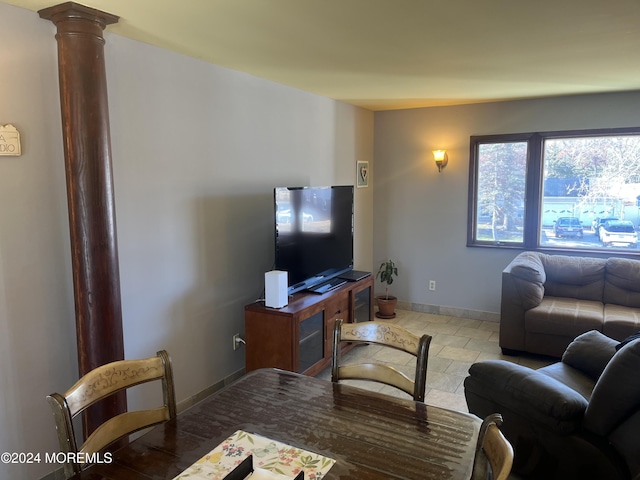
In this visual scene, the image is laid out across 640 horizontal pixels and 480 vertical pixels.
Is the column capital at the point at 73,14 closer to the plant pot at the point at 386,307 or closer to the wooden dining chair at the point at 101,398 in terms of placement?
the wooden dining chair at the point at 101,398

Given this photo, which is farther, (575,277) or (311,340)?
(575,277)

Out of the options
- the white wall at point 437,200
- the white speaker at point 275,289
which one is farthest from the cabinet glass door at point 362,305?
the white wall at point 437,200

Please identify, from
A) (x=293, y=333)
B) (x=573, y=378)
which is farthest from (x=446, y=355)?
(x=293, y=333)

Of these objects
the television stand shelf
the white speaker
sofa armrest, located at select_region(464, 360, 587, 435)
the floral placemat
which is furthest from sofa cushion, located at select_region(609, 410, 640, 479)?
the white speaker

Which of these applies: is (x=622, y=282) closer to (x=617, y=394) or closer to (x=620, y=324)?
(x=620, y=324)

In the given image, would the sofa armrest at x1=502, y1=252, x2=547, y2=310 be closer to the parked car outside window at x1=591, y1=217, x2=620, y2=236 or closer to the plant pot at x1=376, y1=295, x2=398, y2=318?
the parked car outside window at x1=591, y1=217, x2=620, y2=236

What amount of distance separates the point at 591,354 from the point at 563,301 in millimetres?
1738

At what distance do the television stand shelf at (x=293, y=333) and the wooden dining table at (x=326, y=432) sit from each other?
55.5 inches

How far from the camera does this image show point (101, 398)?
159cm

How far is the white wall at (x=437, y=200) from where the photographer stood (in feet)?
16.8

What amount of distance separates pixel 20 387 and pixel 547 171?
490 cm

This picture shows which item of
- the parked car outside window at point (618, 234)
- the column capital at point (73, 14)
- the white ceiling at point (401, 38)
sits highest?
the white ceiling at point (401, 38)

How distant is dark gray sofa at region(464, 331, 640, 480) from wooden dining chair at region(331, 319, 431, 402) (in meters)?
0.63

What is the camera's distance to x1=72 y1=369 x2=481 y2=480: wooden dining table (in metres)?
1.34
